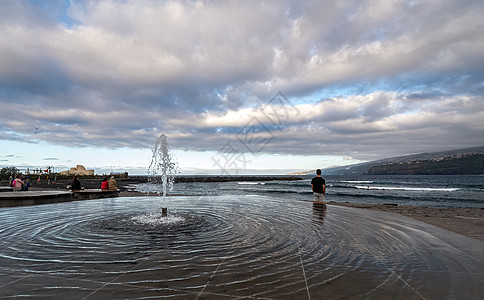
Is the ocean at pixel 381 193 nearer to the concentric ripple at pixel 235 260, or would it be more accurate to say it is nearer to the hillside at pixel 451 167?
the concentric ripple at pixel 235 260

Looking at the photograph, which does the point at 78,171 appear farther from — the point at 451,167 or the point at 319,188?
the point at 451,167

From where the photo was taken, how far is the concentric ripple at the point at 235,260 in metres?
3.72

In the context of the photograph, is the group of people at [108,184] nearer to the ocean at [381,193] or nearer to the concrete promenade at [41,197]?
the concrete promenade at [41,197]

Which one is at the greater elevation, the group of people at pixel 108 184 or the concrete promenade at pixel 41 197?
the group of people at pixel 108 184

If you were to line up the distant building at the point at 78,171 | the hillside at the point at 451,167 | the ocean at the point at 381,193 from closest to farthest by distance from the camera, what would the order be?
the ocean at the point at 381,193, the distant building at the point at 78,171, the hillside at the point at 451,167

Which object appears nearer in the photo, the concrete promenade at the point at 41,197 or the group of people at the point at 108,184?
the concrete promenade at the point at 41,197

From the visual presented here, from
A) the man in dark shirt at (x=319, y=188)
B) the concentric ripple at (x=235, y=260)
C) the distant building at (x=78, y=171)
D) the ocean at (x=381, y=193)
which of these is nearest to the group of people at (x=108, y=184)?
the concentric ripple at (x=235, y=260)

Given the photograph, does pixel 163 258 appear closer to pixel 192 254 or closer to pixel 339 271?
pixel 192 254

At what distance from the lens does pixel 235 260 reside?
5.02 metres

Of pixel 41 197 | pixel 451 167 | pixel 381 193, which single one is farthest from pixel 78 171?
pixel 451 167

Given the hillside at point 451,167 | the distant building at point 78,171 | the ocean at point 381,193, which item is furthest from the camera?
the hillside at point 451,167

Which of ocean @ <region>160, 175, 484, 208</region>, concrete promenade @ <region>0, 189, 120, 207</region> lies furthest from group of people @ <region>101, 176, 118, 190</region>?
ocean @ <region>160, 175, 484, 208</region>

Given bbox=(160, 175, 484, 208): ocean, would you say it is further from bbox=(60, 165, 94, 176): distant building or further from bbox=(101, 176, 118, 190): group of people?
bbox=(60, 165, 94, 176): distant building

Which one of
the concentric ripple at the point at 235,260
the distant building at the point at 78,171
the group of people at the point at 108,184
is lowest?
the concentric ripple at the point at 235,260
